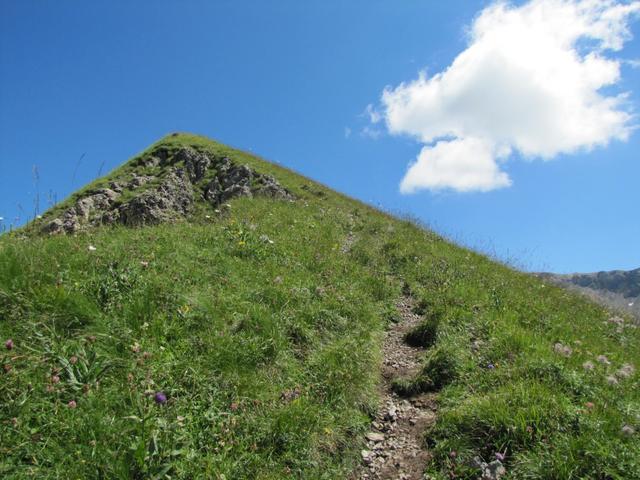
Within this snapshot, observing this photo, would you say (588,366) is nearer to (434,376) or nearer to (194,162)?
(434,376)

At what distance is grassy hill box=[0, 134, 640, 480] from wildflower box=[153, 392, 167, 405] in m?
0.02

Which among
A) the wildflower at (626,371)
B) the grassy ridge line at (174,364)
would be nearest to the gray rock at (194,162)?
the grassy ridge line at (174,364)

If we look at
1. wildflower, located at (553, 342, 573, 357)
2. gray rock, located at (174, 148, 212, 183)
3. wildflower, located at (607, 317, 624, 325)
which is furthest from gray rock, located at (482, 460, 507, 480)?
gray rock, located at (174, 148, 212, 183)

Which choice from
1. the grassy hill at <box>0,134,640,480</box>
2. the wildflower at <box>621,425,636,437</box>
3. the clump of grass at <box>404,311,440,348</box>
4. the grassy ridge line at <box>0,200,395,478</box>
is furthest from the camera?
the clump of grass at <box>404,311,440,348</box>

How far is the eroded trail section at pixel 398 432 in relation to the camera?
4586mm

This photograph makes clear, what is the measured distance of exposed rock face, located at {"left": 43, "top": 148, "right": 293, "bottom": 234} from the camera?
25078mm

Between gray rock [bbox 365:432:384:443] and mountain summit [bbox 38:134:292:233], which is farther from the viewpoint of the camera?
mountain summit [bbox 38:134:292:233]

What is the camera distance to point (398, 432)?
5199 mm

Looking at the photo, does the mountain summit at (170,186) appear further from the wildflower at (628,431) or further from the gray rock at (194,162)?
the wildflower at (628,431)

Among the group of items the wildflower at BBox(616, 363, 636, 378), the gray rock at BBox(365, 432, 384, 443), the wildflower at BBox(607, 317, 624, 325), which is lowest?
the gray rock at BBox(365, 432, 384, 443)

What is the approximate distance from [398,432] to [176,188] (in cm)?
2685

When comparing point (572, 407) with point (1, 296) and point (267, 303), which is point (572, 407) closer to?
point (267, 303)

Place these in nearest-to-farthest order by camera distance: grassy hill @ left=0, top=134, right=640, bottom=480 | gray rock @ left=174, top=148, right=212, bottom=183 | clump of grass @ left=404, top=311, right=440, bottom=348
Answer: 1. grassy hill @ left=0, top=134, right=640, bottom=480
2. clump of grass @ left=404, top=311, right=440, bottom=348
3. gray rock @ left=174, top=148, right=212, bottom=183

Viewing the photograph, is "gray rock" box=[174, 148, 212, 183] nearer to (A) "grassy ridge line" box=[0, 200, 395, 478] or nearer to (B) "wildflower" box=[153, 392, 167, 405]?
(A) "grassy ridge line" box=[0, 200, 395, 478]
